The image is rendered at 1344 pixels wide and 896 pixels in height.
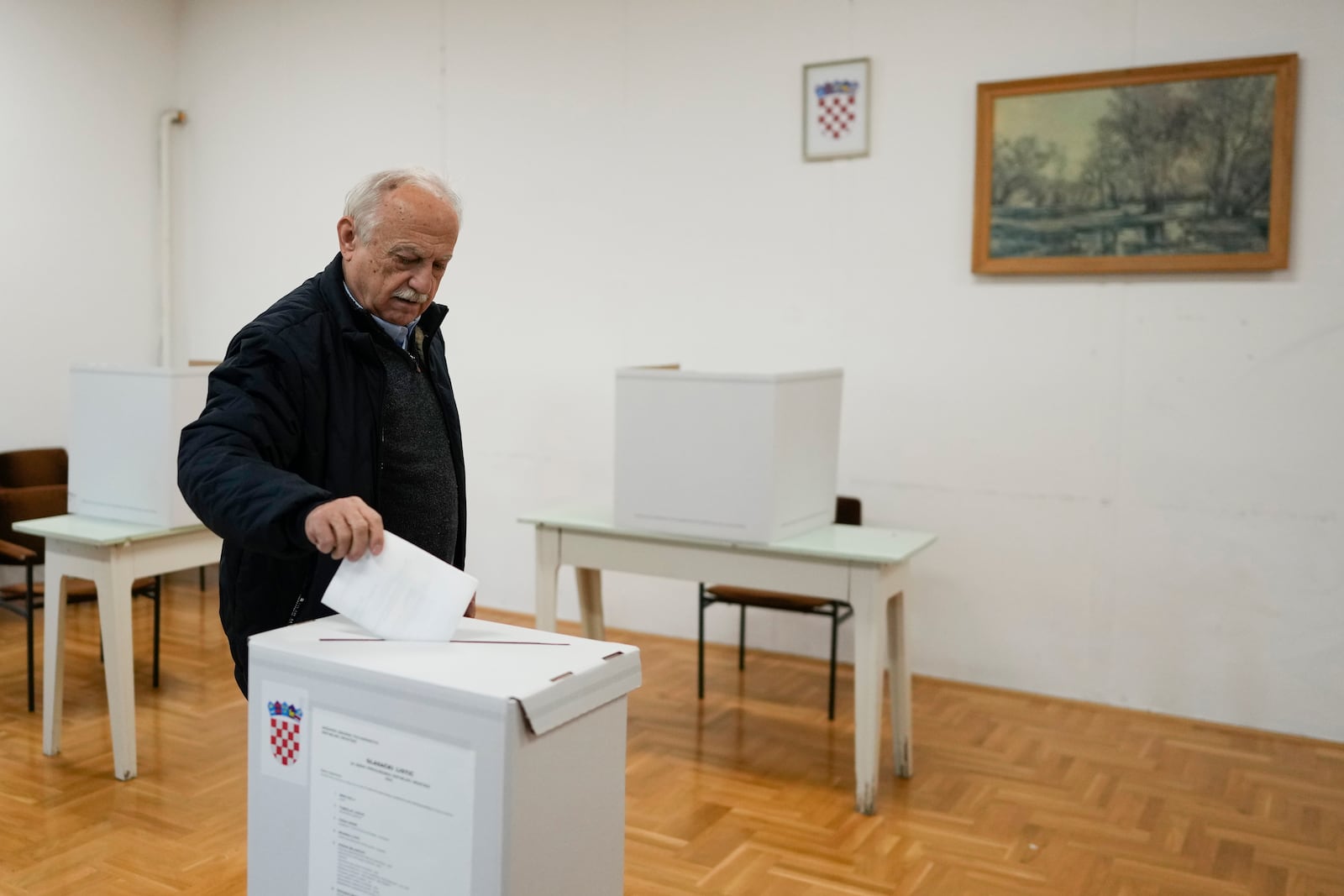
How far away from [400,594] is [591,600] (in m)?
2.50

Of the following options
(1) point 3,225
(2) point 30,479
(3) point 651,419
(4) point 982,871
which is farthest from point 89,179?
(4) point 982,871

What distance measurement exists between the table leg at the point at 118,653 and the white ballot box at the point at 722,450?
1.45 meters

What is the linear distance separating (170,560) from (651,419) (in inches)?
59.5

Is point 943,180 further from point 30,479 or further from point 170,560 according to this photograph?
point 30,479

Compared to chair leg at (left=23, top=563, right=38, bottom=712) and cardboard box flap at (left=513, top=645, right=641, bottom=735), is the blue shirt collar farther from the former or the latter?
chair leg at (left=23, top=563, right=38, bottom=712)

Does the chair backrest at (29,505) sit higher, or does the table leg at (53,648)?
the chair backrest at (29,505)

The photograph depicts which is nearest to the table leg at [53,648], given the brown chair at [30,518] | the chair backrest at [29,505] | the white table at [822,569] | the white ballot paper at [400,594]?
the brown chair at [30,518]

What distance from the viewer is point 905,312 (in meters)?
4.46

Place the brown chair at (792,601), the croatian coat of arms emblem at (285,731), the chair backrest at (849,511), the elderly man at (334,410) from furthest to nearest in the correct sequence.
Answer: the chair backrest at (849,511) < the brown chair at (792,601) < the elderly man at (334,410) < the croatian coat of arms emblem at (285,731)

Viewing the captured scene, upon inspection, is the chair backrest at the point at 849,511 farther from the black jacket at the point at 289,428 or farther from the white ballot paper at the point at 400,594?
the white ballot paper at the point at 400,594

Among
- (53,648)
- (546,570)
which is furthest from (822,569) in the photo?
(53,648)

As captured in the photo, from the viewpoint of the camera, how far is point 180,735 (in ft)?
12.3

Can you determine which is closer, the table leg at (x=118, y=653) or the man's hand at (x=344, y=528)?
Result: the man's hand at (x=344, y=528)

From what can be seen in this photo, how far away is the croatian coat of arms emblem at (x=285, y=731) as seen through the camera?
146 centimetres
